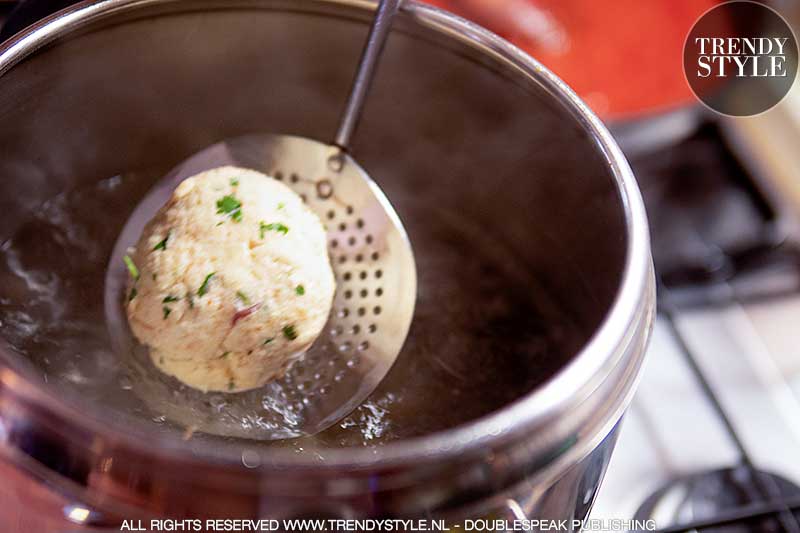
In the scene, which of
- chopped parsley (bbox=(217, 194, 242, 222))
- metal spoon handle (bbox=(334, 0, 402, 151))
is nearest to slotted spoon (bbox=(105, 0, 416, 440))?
metal spoon handle (bbox=(334, 0, 402, 151))

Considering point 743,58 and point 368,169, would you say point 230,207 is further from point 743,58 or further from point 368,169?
point 743,58

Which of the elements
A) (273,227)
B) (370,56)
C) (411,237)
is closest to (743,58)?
A: (411,237)

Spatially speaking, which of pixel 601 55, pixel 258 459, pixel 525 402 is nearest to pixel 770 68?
pixel 601 55

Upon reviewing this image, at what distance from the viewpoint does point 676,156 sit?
115 centimetres

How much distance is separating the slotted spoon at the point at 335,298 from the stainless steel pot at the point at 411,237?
0.02 metres

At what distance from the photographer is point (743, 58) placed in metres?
1.27

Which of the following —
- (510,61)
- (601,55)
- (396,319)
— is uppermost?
(601,55)

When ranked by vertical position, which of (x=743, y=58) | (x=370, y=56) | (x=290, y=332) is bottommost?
(x=290, y=332)

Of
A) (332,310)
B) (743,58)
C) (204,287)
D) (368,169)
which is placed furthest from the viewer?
(743,58)

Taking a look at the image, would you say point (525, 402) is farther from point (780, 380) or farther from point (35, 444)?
point (780, 380)

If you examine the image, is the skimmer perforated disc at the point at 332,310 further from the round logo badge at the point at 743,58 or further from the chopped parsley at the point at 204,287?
the round logo badge at the point at 743,58

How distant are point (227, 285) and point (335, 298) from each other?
14cm

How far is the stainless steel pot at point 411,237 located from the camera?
37 cm

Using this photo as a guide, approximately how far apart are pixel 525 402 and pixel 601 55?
1.11 m
